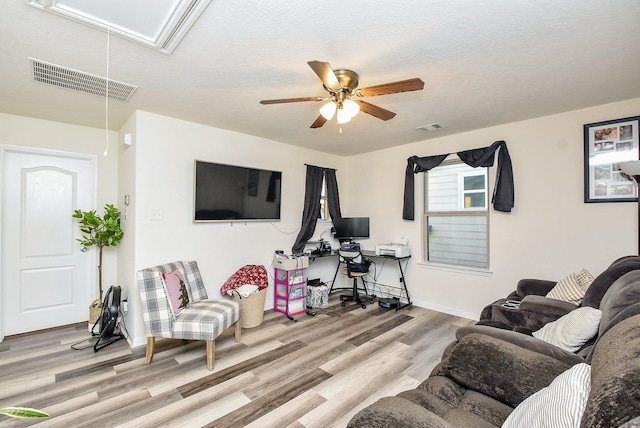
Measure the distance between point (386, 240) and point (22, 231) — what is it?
4.65m

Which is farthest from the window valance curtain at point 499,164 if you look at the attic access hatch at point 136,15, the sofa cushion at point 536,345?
the attic access hatch at point 136,15

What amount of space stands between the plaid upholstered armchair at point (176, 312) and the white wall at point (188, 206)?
1.47 ft

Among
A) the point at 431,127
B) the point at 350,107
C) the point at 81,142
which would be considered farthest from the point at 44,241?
the point at 431,127

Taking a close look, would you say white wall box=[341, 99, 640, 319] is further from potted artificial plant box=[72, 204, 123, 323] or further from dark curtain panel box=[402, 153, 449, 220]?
potted artificial plant box=[72, 204, 123, 323]

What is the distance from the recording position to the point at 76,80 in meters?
2.34

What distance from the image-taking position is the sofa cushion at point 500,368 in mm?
1346

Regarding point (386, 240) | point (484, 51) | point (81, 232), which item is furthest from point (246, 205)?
point (484, 51)

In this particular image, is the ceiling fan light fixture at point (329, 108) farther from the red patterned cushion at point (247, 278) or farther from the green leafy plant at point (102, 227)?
the green leafy plant at point (102, 227)

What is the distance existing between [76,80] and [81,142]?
1561mm

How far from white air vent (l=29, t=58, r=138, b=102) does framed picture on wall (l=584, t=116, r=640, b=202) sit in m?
4.35

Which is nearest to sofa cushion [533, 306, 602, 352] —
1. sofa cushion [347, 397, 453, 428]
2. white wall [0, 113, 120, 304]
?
sofa cushion [347, 397, 453, 428]

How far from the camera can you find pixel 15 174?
3.23m

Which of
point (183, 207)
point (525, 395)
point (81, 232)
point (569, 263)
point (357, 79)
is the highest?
point (357, 79)

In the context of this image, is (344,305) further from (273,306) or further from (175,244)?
(175,244)
